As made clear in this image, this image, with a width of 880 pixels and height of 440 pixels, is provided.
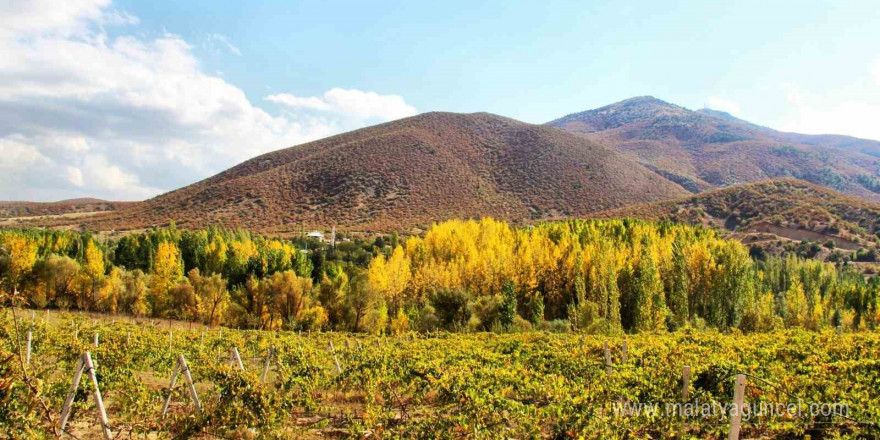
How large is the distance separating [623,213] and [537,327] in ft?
231

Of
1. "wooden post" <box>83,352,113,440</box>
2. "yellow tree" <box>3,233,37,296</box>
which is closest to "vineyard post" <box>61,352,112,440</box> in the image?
"wooden post" <box>83,352,113,440</box>

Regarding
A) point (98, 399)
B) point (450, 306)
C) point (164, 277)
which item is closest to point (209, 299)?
point (164, 277)

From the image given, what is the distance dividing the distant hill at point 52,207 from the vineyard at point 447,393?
152m

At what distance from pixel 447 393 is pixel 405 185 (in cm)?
11837

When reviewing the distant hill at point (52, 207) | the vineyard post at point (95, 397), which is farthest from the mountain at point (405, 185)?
the vineyard post at point (95, 397)

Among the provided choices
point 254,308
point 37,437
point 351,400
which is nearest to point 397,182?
point 254,308

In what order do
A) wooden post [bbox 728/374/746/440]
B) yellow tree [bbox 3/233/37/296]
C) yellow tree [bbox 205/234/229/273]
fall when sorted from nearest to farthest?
wooden post [bbox 728/374/746/440] < yellow tree [bbox 3/233/37/296] < yellow tree [bbox 205/234/229/273]

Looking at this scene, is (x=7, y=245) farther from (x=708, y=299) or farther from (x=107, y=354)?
(x=708, y=299)

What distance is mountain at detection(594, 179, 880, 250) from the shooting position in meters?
93.7

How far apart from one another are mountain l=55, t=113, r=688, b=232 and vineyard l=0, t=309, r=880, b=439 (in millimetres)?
89841

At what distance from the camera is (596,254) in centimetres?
5138

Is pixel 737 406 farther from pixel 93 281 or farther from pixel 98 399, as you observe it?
pixel 93 281

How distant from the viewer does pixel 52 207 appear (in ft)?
490

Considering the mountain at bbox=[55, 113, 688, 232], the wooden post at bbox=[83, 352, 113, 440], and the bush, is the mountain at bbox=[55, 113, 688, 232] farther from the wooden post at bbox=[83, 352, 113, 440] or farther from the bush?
the wooden post at bbox=[83, 352, 113, 440]
